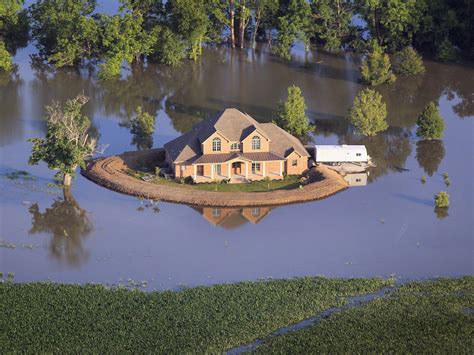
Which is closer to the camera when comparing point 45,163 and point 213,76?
point 45,163

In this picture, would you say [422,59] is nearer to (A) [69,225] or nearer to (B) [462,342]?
(A) [69,225]

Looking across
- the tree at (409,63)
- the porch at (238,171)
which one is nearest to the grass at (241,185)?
the porch at (238,171)

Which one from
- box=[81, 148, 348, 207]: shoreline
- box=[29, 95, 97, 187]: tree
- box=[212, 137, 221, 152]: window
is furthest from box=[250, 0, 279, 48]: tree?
box=[29, 95, 97, 187]: tree

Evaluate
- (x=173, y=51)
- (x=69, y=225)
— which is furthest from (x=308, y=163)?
(x=173, y=51)

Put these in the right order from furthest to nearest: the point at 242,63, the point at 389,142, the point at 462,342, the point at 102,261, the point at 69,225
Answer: the point at 242,63, the point at 389,142, the point at 69,225, the point at 102,261, the point at 462,342

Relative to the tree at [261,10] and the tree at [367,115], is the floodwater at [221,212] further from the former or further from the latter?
the tree at [261,10]

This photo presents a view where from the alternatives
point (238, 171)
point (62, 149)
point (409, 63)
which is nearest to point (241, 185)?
point (238, 171)

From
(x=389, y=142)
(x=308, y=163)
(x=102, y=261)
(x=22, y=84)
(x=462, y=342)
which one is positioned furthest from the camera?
(x=22, y=84)
